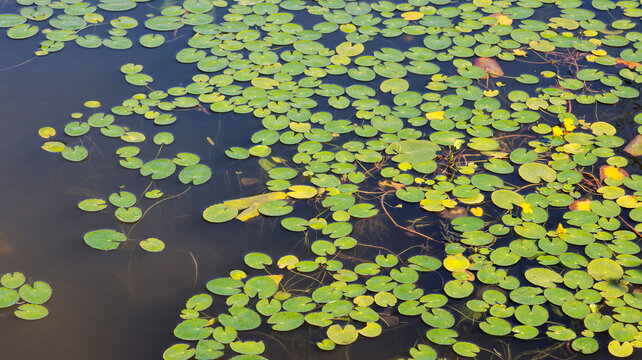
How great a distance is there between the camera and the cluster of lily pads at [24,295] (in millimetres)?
2758

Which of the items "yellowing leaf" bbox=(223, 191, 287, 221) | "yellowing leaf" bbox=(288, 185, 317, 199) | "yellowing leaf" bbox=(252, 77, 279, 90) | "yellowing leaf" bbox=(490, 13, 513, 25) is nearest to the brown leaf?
"yellowing leaf" bbox=(490, 13, 513, 25)

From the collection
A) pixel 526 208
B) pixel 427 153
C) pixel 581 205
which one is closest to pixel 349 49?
pixel 427 153

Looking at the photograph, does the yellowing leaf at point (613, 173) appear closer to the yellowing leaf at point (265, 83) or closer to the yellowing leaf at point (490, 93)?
the yellowing leaf at point (490, 93)

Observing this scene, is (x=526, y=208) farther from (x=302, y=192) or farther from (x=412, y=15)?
(x=412, y=15)

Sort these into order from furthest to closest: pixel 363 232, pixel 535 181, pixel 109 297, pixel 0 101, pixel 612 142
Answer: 1. pixel 0 101
2. pixel 612 142
3. pixel 535 181
4. pixel 363 232
5. pixel 109 297

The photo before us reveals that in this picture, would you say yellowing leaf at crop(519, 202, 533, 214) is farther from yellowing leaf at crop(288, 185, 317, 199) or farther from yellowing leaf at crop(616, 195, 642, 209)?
yellowing leaf at crop(288, 185, 317, 199)

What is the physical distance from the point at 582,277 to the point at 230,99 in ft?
7.63

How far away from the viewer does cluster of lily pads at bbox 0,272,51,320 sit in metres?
2.76

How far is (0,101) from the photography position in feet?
12.9

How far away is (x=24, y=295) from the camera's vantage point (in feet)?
9.28

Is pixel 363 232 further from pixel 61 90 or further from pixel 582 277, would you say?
pixel 61 90

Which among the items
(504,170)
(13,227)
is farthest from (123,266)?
(504,170)

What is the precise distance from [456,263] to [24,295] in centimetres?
202

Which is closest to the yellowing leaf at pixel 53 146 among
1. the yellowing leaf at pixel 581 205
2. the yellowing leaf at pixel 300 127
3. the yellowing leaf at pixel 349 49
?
the yellowing leaf at pixel 300 127
